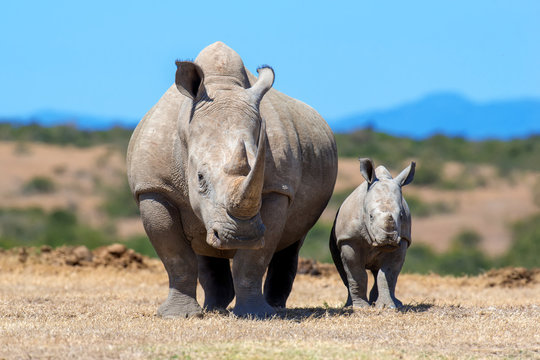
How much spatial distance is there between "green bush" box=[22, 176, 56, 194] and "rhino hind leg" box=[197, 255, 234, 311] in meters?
36.4

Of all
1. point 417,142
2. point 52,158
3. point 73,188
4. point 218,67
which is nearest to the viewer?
point 218,67

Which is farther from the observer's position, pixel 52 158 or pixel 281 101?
pixel 52 158

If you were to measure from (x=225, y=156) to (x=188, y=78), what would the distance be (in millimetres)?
927

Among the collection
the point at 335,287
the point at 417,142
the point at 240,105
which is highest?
the point at 417,142

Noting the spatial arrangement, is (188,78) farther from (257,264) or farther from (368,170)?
(368,170)

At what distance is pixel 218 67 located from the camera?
856 cm

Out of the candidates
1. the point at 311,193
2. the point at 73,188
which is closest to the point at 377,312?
the point at 311,193

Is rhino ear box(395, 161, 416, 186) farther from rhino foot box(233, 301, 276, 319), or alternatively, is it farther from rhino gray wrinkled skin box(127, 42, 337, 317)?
rhino foot box(233, 301, 276, 319)

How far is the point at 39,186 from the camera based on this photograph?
45406 millimetres

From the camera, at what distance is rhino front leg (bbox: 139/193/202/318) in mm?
8438

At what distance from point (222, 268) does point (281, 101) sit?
1.86 m

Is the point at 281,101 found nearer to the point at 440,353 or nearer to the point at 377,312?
the point at 377,312

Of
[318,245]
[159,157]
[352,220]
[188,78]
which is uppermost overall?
[188,78]

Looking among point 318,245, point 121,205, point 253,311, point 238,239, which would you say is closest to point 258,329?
point 238,239
